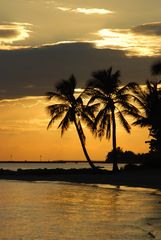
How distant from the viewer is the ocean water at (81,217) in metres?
17.9

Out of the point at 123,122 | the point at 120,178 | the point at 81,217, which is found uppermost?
the point at 123,122

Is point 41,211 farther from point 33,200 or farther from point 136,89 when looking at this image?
point 136,89

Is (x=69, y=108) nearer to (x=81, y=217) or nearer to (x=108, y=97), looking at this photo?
(x=108, y=97)

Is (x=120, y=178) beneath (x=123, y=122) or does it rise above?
beneath

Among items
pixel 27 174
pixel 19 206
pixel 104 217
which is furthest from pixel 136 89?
pixel 104 217

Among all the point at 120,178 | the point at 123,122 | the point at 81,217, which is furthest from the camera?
the point at 123,122

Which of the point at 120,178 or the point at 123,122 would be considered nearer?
the point at 120,178

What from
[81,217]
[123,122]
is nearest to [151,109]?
[123,122]

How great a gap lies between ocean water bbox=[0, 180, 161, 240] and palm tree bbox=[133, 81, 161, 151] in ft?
69.9

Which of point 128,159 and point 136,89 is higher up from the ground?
point 136,89

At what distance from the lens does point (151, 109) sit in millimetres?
54812

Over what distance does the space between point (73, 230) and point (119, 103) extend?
124ft

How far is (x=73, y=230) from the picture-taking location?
19078 millimetres

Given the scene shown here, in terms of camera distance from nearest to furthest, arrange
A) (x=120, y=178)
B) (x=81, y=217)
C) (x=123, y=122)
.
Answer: (x=81, y=217), (x=120, y=178), (x=123, y=122)
